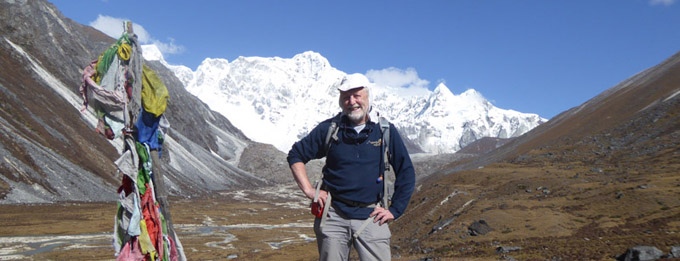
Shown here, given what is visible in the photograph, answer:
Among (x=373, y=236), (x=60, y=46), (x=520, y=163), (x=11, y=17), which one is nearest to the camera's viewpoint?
(x=373, y=236)

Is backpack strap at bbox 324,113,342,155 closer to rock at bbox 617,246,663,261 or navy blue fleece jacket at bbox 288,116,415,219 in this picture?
navy blue fleece jacket at bbox 288,116,415,219

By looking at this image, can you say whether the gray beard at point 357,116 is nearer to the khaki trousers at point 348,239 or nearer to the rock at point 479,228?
the khaki trousers at point 348,239

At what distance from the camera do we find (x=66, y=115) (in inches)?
4003

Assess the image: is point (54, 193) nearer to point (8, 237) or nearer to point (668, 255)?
point (8, 237)

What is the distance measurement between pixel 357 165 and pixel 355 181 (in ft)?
0.64

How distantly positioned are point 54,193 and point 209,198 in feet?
131

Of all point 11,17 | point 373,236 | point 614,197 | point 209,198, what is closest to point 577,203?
point 614,197

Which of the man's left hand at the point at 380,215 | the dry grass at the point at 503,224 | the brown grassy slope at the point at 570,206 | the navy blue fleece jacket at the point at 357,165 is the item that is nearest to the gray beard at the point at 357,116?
the navy blue fleece jacket at the point at 357,165

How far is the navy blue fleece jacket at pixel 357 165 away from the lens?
22.5ft

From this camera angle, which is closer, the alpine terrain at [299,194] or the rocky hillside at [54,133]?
the alpine terrain at [299,194]

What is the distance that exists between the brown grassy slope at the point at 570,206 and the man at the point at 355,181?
15299 mm

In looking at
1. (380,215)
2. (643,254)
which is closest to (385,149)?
(380,215)

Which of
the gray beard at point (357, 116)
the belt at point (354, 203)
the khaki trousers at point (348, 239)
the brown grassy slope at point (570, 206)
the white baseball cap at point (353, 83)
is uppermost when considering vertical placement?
the white baseball cap at point (353, 83)

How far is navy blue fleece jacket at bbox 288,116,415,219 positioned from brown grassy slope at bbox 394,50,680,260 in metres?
15.2
